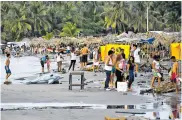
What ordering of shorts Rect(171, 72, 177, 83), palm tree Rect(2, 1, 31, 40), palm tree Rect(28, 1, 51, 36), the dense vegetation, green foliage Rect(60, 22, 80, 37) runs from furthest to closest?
1. palm tree Rect(28, 1, 51, 36)
2. palm tree Rect(2, 1, 31, 40)
3. green foliage Rect(60, 22, 80, 37)
4. the dense vegetation
5. shorts Rect(171, 72, 177, 83)

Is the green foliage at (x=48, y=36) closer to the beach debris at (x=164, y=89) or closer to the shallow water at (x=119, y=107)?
the beach debris at (x=164, y=89)

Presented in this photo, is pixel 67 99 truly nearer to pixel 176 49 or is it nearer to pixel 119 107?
pixel 119 107

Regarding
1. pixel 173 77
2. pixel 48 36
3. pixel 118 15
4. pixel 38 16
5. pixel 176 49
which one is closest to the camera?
pixel 173 77

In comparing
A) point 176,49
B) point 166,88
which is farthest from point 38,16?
point 166,88

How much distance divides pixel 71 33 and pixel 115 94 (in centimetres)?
5880

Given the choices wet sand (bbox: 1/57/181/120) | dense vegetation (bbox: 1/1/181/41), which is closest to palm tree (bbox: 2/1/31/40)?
dense vegetation (bbox: 1/1/181/41)

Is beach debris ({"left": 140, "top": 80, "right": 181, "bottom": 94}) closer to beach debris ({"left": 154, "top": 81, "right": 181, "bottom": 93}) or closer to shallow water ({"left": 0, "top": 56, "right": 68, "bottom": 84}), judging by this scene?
beach debris ({"left": 154, "top": 81, "right": 181, "bottom": 93})

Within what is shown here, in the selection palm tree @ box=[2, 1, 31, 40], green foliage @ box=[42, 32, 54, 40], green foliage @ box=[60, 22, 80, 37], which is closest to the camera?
green foliage @ box=[60, 22, 80, 37]

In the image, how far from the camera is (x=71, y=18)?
7825 cm

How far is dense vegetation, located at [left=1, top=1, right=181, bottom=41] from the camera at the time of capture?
6962 centimetres

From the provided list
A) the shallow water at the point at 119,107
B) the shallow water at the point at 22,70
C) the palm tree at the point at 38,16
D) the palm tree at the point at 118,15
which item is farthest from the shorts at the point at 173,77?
the palm tree at the point at 38,16

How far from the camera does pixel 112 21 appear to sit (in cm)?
7119

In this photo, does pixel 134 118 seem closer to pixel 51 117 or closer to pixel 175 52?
pixel 51 117

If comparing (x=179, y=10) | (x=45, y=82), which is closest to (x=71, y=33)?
(x=179, y=10)
